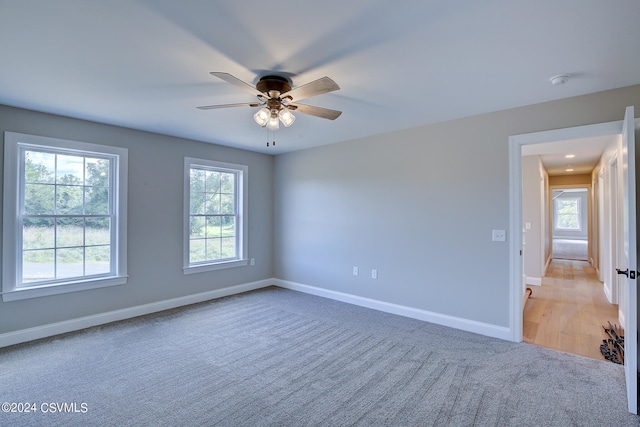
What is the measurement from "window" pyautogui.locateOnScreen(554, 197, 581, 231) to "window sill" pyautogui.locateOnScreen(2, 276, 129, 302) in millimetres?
16158

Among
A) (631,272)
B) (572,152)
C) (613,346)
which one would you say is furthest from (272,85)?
(572,152)

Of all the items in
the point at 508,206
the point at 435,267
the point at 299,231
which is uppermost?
the point at 508,206

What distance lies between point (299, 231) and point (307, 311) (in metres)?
1.59

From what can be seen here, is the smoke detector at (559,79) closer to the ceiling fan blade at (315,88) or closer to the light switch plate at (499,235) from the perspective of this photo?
the light switch plate at (499,235)

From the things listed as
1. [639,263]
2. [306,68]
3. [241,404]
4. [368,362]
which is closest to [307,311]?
[368,362]

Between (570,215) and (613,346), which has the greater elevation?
(570,215)

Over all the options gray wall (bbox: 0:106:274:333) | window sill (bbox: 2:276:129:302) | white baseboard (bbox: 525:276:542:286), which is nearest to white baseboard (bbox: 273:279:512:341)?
gray wall (bbox: 0:106:274:333)

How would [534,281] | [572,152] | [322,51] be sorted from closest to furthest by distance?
[322,51]
[572,152]
[534,281]

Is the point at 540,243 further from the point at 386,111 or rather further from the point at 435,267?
the point at 386,111

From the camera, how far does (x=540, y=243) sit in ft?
19.2

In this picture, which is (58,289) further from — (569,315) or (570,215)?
(570,215)

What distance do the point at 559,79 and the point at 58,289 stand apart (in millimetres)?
5340

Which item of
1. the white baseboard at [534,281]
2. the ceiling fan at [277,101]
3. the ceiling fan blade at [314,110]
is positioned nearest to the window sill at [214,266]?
the ceiling fan at [277,101]

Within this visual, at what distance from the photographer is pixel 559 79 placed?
251 cm
